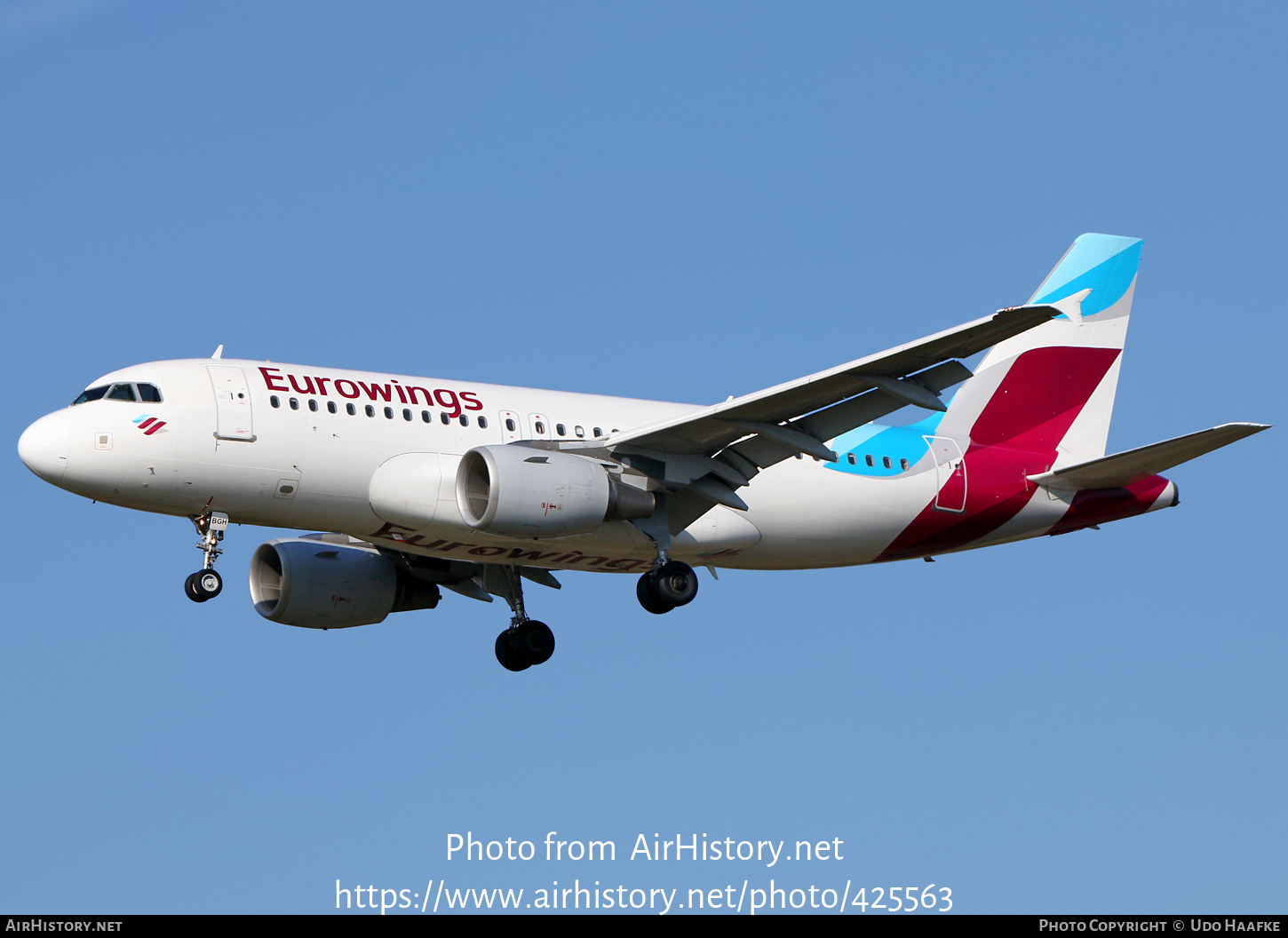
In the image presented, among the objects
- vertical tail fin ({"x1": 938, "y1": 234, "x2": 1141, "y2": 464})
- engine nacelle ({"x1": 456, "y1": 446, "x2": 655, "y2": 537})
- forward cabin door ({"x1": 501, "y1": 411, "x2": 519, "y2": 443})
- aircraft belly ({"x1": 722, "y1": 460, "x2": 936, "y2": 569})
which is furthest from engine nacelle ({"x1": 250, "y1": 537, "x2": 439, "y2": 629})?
vertical tail fin ({"x1": 938, "y1": 234, "x2": 1141, "y2": 464})

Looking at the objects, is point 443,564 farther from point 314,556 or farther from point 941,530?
point 941,530

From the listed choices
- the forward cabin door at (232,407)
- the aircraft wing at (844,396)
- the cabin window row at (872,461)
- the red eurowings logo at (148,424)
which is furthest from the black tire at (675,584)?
the red eurowings logo at (148,424)

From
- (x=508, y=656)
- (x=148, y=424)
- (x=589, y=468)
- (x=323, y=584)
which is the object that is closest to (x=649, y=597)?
(x=589, y=468)

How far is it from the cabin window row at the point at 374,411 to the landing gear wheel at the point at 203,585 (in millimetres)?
3022

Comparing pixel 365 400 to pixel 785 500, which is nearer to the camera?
Answer: pixel 365 400

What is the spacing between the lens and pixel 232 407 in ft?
97.9

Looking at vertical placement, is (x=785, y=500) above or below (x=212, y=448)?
above

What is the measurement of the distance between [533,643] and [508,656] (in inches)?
21.7

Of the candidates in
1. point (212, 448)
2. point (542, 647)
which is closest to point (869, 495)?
point (542, 647)

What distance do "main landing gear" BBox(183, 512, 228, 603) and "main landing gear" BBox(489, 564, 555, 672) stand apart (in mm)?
7169

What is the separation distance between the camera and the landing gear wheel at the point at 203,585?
29.9 metres

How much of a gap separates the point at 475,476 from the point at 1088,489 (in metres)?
12.7

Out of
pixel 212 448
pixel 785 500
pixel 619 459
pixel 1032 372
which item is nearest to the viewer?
pixel 212 448

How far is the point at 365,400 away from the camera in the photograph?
30.7 m
